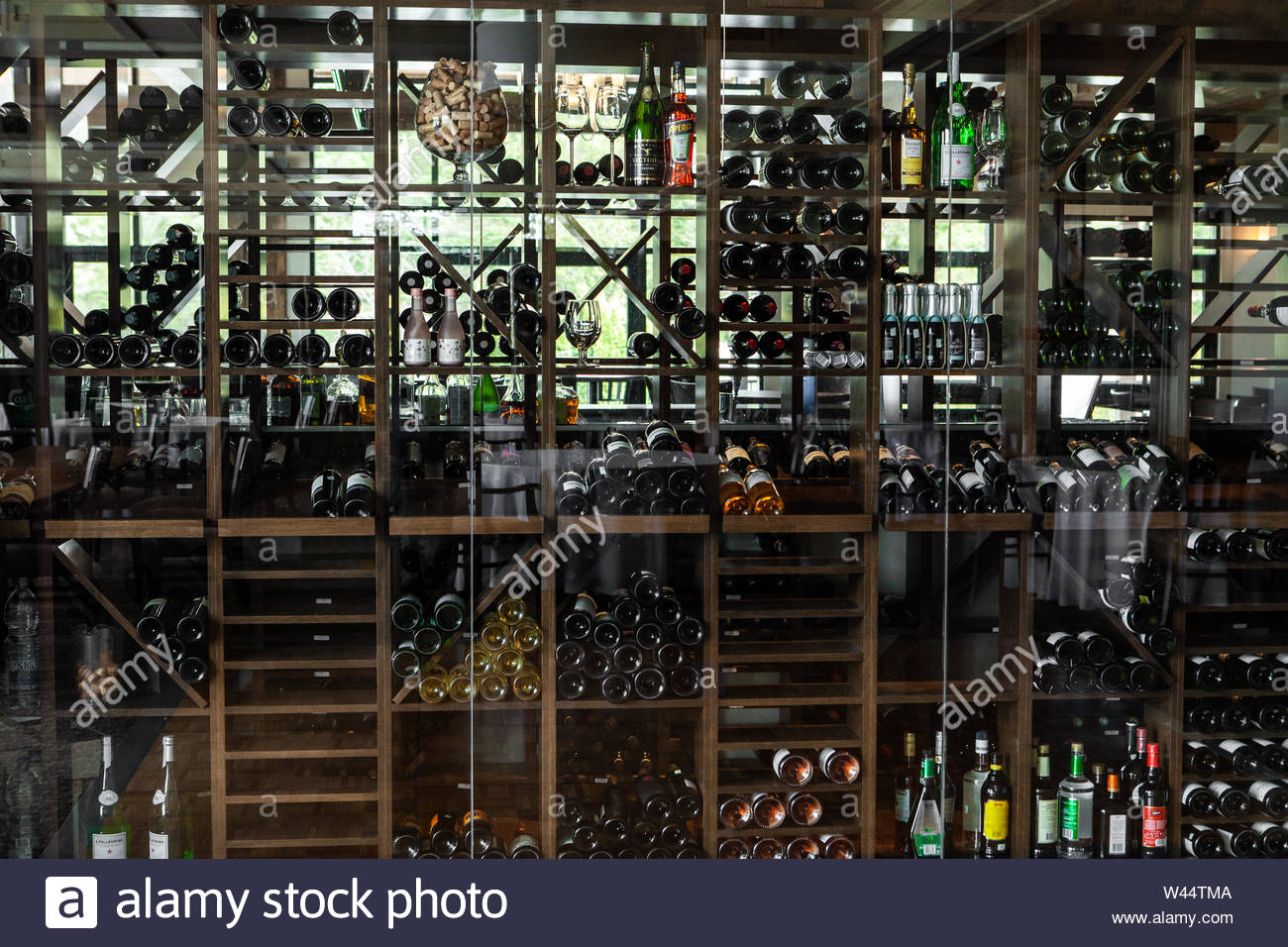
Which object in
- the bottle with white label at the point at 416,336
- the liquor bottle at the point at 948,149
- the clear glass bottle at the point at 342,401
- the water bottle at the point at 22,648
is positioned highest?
the liquor bottle at the point at 948,149

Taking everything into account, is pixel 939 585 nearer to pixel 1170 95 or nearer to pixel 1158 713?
pixel 1158 713

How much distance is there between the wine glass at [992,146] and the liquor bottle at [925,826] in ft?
4.41

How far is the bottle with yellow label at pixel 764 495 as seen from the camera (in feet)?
8.94

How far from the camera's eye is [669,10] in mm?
2672

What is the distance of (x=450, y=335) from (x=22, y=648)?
1193 mm

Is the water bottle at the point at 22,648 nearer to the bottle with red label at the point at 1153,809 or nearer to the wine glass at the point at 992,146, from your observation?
the wine glass at the point at 992,146

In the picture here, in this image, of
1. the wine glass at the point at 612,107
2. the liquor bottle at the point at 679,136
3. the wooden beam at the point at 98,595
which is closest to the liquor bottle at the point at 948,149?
the liquor bottle at the point at 679,136

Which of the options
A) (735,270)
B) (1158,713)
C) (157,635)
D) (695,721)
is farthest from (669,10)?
(1158,713)

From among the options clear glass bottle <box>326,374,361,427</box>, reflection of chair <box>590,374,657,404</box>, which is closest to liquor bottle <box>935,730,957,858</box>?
reflection of chair <box>590,374,657,404</box>

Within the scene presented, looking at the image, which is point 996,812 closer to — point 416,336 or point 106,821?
point 416,336

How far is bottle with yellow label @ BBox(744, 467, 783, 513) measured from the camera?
8.94 feet

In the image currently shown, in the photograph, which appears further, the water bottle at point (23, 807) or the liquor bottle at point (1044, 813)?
the liquor bottle at point (1044, 813)

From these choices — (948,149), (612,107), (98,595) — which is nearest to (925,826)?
(948,149)

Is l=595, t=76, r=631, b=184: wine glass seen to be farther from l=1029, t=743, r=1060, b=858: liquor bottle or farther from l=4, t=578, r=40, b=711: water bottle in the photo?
l=1029, t=743, r=1060, b=858: liquor bottle
